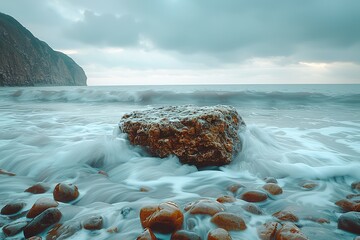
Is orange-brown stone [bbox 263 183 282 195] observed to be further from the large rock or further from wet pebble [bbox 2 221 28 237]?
wet pebble [bbox 2 221 28 237]

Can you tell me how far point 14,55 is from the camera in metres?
53.0

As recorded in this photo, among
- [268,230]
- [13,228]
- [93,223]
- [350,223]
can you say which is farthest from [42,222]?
[350,223]

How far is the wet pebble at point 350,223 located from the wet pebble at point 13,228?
241 cm

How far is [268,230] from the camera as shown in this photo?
170 centimetres

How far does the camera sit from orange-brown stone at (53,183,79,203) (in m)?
2.24

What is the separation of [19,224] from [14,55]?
6475 cm

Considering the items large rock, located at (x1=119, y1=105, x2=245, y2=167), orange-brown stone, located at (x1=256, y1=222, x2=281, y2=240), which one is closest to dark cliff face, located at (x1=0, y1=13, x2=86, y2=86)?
large rock, located at (x1=119, y1=105, x2=245, y2=167)

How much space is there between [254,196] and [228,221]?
63cm

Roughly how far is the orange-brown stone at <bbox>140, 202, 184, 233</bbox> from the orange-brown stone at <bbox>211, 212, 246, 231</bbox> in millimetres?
268

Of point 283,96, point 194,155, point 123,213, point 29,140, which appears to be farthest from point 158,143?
point 283,96

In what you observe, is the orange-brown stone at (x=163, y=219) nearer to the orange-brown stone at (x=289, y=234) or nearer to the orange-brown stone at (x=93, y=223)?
the orange-brown stone at (x=93, y=223)

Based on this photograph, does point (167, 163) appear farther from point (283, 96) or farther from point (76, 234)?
point (283, 96)

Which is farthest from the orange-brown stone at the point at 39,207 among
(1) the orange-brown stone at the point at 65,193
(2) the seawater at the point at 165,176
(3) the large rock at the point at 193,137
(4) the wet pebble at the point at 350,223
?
(4) the wet pebble at the point at 350,223

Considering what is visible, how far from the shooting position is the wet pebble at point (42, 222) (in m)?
1.69
